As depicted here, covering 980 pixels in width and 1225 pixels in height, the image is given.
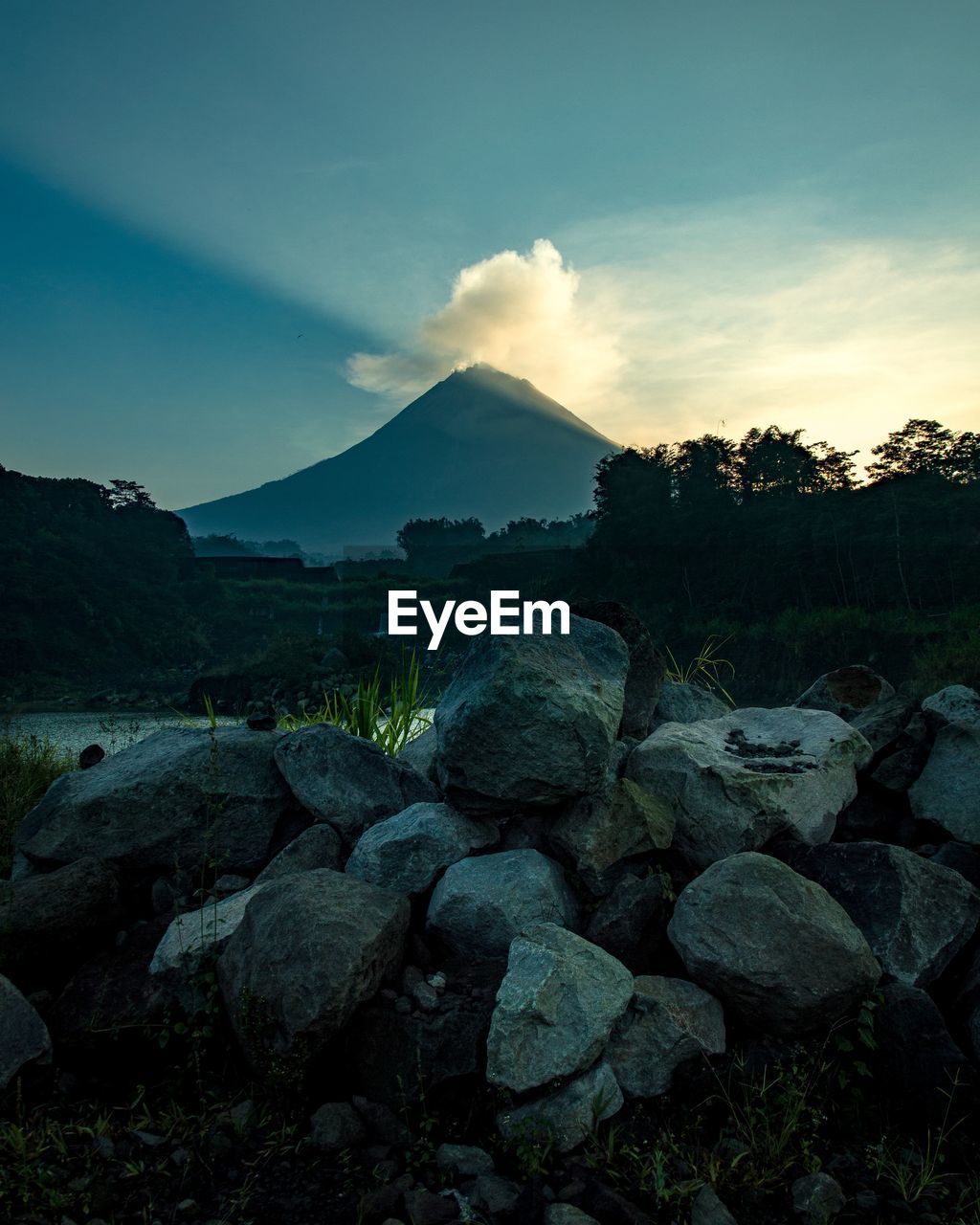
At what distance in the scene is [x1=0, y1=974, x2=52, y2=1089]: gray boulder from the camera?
358 centimetres

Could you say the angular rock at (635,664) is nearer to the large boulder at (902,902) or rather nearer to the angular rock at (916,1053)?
the large boulder at (902,902)

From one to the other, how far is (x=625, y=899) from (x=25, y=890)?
335cm

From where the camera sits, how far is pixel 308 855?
4773 mm

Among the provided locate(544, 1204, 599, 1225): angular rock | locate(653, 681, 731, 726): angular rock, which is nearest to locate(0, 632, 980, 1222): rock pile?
locate(544, 1204, 599, 1225): angular rock

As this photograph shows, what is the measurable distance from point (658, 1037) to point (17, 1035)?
299 centimetres

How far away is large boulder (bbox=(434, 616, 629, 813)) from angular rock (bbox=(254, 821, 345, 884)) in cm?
92

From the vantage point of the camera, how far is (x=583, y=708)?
4273mm

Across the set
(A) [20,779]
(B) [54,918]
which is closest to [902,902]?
(B) [54,918]

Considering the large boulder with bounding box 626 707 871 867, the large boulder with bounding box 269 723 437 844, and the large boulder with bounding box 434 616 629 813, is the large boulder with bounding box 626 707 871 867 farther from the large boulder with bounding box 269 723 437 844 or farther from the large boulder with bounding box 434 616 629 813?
the large boulder with bounding box 269 723 437 844

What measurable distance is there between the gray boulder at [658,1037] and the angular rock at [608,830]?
31.1 inches

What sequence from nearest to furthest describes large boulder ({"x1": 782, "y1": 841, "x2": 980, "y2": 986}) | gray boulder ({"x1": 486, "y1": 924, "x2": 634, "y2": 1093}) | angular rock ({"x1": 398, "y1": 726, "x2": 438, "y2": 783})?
gray boulder ({"x1": 486, "y1": 924, "x2": 634, "y2": 1093}) < large boulder ({"x1": 782, "y1": 841, "x2": 980, "y2": 986}) < angular rock ({"x1": 398, "y1": 726, "x2": 438, "y2": 783})

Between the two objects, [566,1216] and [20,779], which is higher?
[20,779]

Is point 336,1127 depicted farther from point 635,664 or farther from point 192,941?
point 635,664

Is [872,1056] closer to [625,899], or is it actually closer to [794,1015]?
[794,1015]
